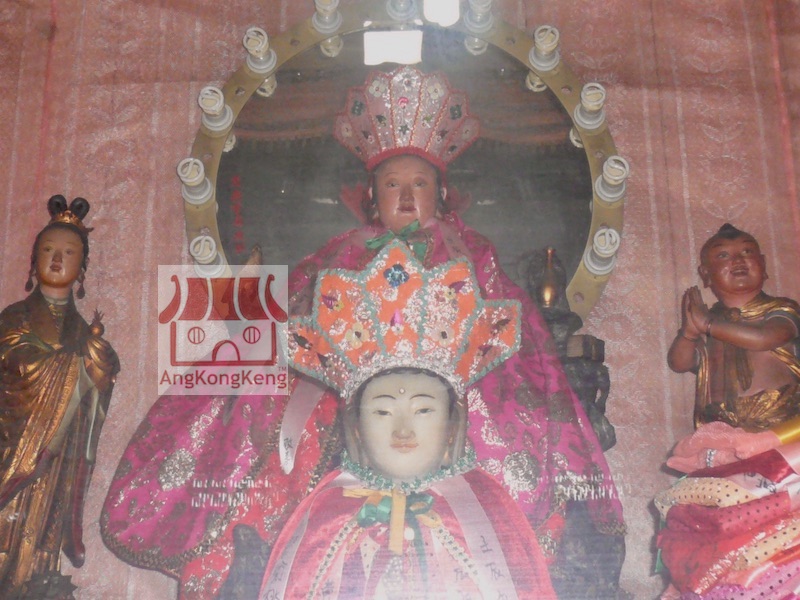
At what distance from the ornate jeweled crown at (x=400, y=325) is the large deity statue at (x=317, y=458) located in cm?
7

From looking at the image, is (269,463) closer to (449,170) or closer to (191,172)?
(191,172)

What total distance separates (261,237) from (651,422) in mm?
1947

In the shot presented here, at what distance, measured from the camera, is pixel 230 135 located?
6.00 metres

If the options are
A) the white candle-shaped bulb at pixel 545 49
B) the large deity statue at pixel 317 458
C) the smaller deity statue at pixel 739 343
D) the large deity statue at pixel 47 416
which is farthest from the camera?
the white candle-shaped bulb at pixel 545 49

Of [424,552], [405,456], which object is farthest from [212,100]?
[424,552]

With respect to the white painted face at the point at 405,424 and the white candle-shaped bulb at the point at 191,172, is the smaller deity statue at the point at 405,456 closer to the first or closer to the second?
the white painted face at the point at 405,424

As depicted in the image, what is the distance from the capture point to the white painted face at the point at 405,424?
5.12 meters

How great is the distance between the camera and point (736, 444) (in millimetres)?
5023

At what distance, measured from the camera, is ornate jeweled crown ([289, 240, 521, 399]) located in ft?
17.3

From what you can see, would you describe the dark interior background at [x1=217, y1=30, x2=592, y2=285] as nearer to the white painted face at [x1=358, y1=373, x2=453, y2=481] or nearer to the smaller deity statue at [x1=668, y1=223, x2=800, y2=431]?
the smaller deity statue at [x1=668, y1=223, x2=800, y2=431]

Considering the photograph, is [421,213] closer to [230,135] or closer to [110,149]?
[230,135]

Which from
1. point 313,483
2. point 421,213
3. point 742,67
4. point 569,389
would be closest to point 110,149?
point 421,213

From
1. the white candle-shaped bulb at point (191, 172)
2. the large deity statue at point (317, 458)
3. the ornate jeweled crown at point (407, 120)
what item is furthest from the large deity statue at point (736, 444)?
the white candle-shaped bulb at point (191, 172)

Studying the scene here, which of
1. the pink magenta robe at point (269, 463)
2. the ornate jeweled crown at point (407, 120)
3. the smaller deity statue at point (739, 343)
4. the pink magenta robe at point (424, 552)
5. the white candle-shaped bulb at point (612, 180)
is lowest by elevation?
the pink magenta robe at point (424, 552)
